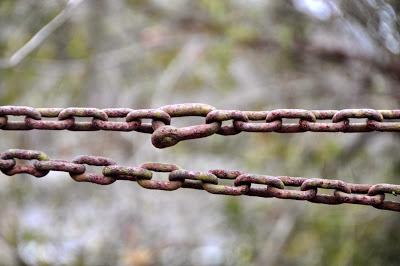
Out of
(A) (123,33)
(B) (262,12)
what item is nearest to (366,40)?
(B) (262,12)

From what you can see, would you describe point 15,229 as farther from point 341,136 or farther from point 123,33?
point 341,136

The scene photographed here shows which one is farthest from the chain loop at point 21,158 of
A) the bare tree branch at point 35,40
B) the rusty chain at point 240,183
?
the bare tree branch at point 35,40

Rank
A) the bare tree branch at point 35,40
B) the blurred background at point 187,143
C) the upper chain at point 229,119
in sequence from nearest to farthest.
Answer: the upper chain at point 229,119 → the bare tree branch at point 35,40 → the blurred background at point 187,143

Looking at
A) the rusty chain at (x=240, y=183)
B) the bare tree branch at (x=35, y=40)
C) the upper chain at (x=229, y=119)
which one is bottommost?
the rusty chain at (x=240, y=183)

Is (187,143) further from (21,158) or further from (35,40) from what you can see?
(21,158)

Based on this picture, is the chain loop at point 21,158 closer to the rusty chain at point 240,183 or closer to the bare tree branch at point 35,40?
the rusty chain at point 240,183

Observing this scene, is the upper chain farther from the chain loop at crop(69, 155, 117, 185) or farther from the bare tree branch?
the bare tree branch

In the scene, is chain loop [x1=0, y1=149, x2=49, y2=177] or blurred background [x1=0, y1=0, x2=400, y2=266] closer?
chain loop [x1=0, y1=149, x2=49, y2=177]

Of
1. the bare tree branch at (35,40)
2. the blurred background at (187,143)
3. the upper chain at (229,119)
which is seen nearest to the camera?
the upper chain at (229,119)

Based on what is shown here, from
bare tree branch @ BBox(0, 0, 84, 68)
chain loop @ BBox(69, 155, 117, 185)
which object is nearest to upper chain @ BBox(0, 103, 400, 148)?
chain loop @ BBox(69, 155, 117, 185)
